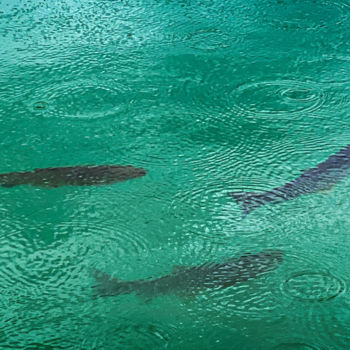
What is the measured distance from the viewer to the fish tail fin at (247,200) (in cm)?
217

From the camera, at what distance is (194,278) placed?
189cm

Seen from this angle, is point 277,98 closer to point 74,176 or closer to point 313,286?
point 74,176

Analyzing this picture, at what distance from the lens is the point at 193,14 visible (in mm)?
3744

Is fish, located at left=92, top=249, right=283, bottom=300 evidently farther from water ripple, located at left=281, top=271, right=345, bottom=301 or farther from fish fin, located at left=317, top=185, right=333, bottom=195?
fish fin, located at left=317, top=185, right=333, bottom=195

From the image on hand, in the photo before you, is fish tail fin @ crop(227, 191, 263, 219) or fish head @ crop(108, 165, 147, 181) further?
fish head @ crop(108, 165, 147, 181)

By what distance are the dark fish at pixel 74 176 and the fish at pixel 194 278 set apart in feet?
1.68

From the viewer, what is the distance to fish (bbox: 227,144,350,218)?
2209 millimetres

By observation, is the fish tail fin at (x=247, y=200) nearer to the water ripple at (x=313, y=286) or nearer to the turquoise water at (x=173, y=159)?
the turquoise water at (x=173, y=159)

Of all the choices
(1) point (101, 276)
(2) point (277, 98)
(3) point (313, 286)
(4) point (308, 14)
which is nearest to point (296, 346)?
(3) point (313, 286)

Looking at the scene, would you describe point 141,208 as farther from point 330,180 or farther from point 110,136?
point 330,180

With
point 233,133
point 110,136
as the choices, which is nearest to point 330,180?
point 233,133

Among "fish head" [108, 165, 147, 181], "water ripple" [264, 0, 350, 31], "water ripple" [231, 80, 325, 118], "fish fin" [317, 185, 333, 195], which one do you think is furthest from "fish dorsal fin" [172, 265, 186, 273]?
"water ripple" [264, 0, 350, 31]

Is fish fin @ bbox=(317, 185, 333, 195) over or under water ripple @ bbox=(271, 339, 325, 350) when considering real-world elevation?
over

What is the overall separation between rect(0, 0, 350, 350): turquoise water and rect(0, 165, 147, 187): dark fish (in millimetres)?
38
